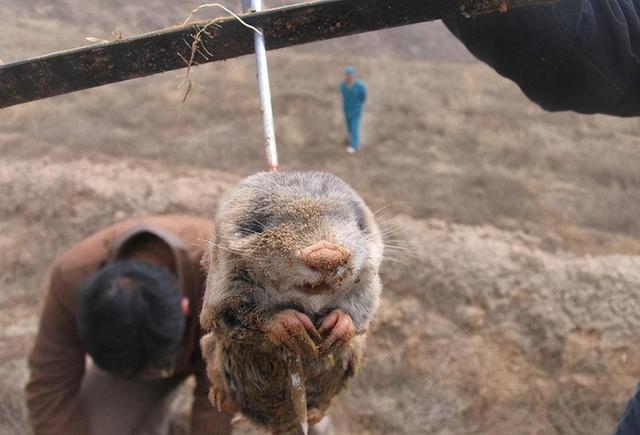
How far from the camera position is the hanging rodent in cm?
96

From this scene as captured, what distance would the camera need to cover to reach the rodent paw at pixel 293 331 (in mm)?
1012

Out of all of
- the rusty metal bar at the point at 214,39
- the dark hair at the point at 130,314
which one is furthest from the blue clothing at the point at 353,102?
the rusty metal bar at the point at 214,39

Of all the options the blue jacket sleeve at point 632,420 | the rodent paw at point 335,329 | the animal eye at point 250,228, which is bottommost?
the blue jacket sleeve at point 632,420

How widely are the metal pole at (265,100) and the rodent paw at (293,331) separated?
0.92 ft

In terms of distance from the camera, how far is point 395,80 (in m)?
7.12

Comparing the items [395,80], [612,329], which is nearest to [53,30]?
[395,80]

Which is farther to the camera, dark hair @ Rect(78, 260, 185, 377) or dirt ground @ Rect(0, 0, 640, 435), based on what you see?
dirt ground @ Rect(0, 0, 640, 435)

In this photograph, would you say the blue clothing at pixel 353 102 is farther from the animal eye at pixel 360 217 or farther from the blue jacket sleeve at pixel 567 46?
the animal eye at pixel 360 217

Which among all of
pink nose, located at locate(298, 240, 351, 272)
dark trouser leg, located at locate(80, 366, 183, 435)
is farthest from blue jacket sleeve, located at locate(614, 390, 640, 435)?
dark trouser leg, located at locate(80, 366, 183, 435)

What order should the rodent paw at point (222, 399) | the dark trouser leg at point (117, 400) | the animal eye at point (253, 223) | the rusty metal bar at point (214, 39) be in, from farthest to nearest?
the dark trouser leg at point (117, 400)
the rodent paw at point (222, 399)
the rusty metal bar at point (214, 39)
the animal eye at point (253, 223)

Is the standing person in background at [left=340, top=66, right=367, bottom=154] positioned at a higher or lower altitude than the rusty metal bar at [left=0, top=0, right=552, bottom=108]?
lower

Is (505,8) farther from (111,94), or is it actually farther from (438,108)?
(111,94)

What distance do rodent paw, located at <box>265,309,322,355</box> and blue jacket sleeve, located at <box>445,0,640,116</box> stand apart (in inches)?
33.2

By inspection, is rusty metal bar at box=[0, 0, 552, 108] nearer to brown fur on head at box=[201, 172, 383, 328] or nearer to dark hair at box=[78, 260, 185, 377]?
brown fur on head at box=[201, 172, 383, 328]
